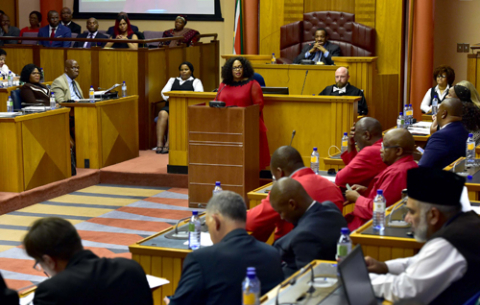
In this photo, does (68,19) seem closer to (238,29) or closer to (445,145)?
(238,29)

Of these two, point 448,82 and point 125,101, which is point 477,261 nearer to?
point 448,82

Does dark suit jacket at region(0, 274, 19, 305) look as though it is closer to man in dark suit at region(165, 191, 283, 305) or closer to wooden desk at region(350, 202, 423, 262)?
man in dark suit at region(165, 191, 283, 305)

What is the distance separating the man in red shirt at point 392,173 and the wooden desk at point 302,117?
3.08 m

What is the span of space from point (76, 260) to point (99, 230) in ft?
13.3

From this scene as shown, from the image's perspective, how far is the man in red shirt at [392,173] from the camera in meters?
4.62

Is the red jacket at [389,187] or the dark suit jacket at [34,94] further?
the dark suit jacket at [34,94]

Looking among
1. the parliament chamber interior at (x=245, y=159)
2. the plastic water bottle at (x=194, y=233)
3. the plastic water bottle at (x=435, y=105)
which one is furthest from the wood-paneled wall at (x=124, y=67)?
the plastic water bottle at (x=194, y=233)

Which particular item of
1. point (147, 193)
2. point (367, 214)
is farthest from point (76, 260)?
point (147, 193)

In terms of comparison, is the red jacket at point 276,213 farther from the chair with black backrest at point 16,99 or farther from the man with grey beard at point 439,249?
the chair with black backrest at point 16,99

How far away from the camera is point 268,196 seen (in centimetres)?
427

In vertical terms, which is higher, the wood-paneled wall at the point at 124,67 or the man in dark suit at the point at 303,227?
the wood-paneled wall at the point at 124,67

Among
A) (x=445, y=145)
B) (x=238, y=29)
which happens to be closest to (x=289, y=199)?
(x=445, y=145)

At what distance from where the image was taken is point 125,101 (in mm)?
9664

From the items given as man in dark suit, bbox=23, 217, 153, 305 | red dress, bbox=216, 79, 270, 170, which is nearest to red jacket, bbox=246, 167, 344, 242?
man in dark suit, bbox=23, 217, 153, 305
